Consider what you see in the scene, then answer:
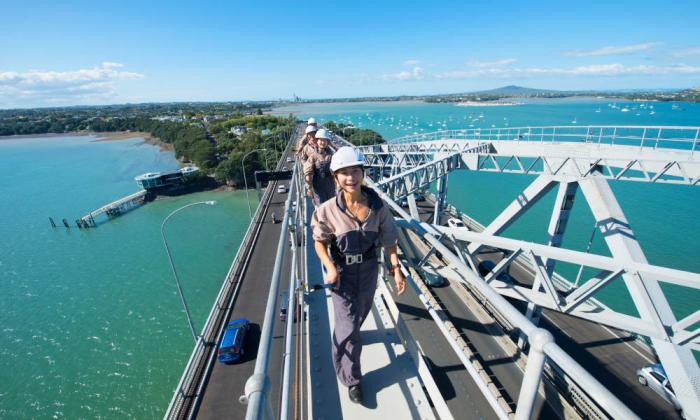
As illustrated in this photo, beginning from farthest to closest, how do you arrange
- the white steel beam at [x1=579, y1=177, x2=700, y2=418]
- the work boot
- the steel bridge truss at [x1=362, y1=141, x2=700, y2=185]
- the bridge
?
the steel bridge truss at [x1=362, y1=141, x2=700, y2=185]
the white steel beam at [x1=579, y1=177, x2=700, y2=418]
the work boot
the bridge

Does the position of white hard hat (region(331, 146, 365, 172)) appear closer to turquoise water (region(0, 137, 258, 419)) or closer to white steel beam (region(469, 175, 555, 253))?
white steel beam (region(469, 175, 555, 253))

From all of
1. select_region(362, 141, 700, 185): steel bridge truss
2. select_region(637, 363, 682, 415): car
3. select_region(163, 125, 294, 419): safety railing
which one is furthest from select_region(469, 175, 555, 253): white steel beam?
select_region(163, 125, 294, 419): safety railing

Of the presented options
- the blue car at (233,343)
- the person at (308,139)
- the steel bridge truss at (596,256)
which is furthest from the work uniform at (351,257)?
the blue car at (233,343)

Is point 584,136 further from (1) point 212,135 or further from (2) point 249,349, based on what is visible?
(1) point 212,135

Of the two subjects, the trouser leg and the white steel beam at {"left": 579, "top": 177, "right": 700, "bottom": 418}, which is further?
the white steel beam at {"left": 579, "top": 177, "right": 700, "bottom": 418}

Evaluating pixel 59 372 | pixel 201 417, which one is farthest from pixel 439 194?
pixel 59 372
